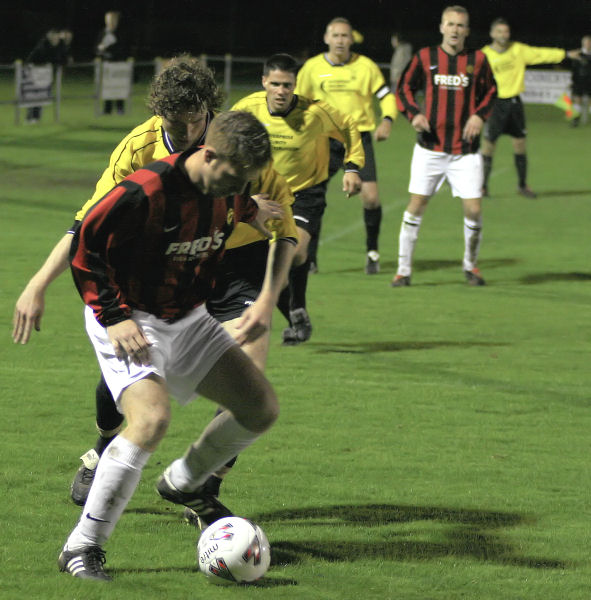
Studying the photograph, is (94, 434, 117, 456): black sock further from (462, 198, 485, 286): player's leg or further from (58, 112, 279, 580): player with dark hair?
(462, 198, 485, 286): player's leg

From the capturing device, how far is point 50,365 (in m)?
8.21

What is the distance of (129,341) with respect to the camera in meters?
4.32

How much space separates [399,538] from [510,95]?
41.1ft

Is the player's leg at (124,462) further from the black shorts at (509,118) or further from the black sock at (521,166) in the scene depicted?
the black sock at (521,166)

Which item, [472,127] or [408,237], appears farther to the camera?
[408,237]

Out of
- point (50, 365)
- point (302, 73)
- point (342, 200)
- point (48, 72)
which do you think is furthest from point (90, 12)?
point (50, 365)

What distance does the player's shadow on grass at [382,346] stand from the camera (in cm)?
886

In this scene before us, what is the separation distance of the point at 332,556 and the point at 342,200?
11942mm

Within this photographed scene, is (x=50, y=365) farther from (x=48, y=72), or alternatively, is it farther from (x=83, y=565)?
(x=48, y=72)

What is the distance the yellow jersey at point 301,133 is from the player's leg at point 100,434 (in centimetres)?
310

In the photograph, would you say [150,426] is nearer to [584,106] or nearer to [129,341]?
[129,341]

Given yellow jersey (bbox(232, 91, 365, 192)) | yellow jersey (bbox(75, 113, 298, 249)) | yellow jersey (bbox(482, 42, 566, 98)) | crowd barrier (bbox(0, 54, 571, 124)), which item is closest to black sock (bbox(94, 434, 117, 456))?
yellow jersey (bbox(75, 113, 298, 249))

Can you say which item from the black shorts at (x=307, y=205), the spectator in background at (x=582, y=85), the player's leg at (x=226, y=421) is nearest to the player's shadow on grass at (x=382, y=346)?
the black shorts at (x=307, y=205)

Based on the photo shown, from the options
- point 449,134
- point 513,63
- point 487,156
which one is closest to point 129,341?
point 449,134
